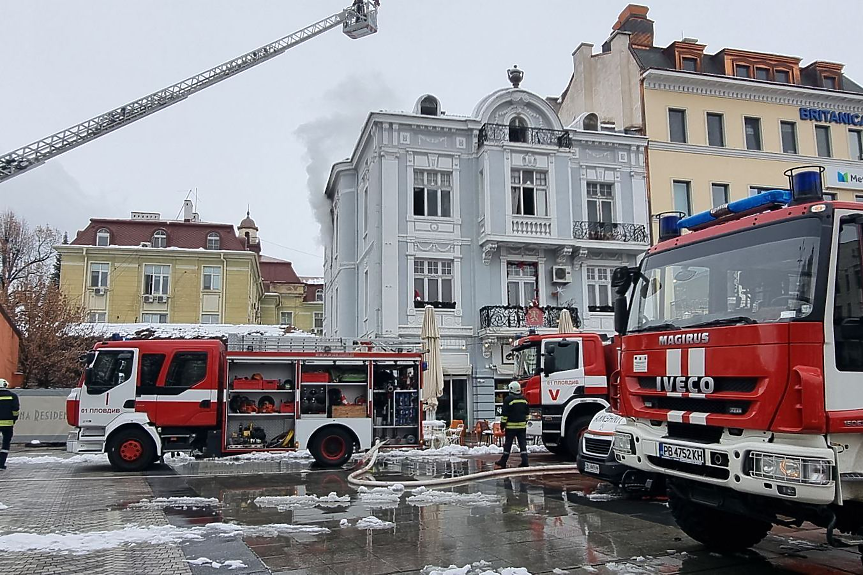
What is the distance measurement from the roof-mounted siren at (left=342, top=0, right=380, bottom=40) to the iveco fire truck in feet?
85.8

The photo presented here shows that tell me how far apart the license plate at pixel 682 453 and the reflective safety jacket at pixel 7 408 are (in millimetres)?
13827

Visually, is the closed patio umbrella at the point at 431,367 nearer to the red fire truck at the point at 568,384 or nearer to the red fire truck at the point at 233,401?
the red fire truck at the point at 233,401

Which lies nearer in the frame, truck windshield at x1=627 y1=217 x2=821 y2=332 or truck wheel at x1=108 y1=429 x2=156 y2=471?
truck windshield at x1=627 y1=217 x2=821 y2=332

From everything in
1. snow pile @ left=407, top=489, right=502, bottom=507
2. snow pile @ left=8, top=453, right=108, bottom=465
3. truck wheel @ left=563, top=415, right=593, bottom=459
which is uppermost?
truck wheel @ left=563, top=415, right=593, bottom=459

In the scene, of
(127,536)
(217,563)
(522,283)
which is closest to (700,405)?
(217,563)

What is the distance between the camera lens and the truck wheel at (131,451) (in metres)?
14.5

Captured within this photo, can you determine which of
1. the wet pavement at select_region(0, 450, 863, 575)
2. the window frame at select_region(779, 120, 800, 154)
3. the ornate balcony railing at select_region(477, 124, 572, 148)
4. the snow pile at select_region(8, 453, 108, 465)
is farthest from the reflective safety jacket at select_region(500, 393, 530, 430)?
the window frame at select_region(779, 120, 800, 154)

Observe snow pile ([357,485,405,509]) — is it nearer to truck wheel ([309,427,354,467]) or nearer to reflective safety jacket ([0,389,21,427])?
truck wheel ([309,427,354,467])

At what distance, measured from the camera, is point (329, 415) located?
15.1m

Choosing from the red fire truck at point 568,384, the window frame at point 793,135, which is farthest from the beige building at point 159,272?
the red fire truck at point 568,384

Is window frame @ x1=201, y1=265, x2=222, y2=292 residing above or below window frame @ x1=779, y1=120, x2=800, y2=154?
below

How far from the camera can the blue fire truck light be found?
6668 mm

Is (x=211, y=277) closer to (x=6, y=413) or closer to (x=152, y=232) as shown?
(x=152, y=232)

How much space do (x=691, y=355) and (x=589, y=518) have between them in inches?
140
